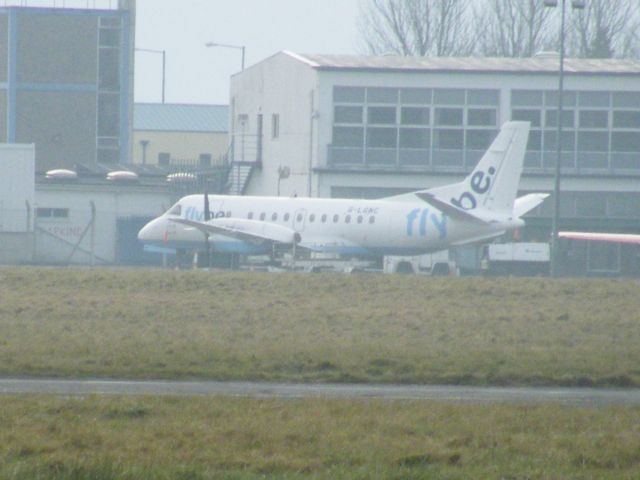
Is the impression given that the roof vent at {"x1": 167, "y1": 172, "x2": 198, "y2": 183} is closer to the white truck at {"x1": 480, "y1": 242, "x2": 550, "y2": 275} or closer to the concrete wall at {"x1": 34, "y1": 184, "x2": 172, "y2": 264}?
the concrete wall at {"x1": 34, "y1": 184, "x2": 172, "y2": 264}

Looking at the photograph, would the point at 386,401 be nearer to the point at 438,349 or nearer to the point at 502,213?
the point at 438,349

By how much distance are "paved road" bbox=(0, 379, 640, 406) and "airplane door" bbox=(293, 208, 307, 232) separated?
105 feet

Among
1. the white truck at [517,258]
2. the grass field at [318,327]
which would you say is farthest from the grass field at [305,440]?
the white truck at [517,258]

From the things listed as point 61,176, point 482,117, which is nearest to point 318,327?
point 482,117

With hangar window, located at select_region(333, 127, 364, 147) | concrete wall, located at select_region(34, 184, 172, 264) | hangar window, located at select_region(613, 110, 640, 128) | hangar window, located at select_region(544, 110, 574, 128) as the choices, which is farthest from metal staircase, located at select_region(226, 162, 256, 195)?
hangar window, located at select_region(613, 110, 640, 128)

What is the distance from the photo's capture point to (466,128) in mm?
59281

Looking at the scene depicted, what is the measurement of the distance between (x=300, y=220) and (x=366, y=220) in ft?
8.50

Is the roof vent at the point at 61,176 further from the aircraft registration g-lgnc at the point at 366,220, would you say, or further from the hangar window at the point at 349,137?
the hangar window at the point at 349,137

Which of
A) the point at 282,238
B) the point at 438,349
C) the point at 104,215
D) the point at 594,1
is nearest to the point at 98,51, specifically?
the point at 104,215

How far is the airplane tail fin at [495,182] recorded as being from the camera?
47.0m

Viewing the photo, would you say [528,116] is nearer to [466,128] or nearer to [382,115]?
[466,128]

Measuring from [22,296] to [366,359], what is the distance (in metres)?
12.8

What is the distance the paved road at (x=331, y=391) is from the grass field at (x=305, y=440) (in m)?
1.17

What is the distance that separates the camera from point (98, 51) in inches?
3174
